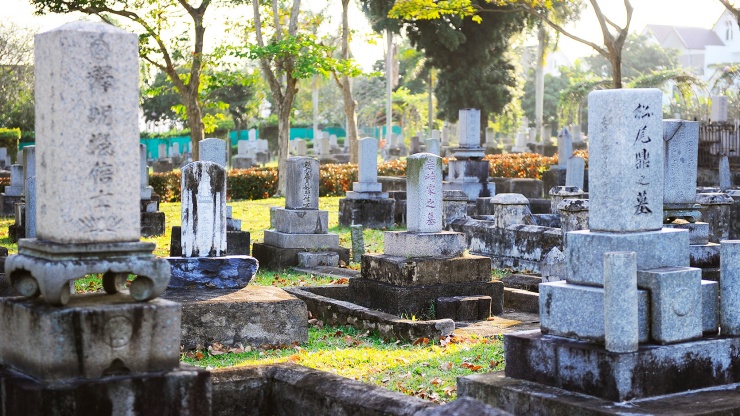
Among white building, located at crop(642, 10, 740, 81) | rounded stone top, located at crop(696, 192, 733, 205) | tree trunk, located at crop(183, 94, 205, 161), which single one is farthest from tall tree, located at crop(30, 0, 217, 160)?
white building, located at crop(642, 10, 740, 81)

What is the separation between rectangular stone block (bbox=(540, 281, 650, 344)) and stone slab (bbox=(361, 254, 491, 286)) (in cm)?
503

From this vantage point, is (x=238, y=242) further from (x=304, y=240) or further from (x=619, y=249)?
(x=619, y=249)

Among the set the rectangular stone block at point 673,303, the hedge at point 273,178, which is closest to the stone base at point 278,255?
the rectangular stone block at point 673,303

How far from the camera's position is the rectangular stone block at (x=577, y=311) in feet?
21.1

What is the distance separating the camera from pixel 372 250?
1745 centimetres

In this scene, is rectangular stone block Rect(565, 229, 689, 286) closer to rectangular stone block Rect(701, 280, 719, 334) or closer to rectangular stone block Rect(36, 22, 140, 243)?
rectangular stone block Rect(701, 280, 719, 334)

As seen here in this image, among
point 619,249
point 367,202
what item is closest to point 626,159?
point 619,249

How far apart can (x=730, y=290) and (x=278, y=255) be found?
385 inches

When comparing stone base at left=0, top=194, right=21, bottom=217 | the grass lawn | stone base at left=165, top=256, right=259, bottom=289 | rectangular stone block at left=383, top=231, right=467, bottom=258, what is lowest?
the grass lawn

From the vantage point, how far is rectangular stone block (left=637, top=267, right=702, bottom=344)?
6.40 m

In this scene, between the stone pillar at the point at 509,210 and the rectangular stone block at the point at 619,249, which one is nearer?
the rectangular stone block at the point at 619,249

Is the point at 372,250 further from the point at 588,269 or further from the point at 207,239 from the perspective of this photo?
the point at 588,269

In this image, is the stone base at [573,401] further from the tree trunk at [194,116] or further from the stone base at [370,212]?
the tree trunk at [194,116]

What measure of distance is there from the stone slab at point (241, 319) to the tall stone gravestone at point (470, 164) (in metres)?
14.4
